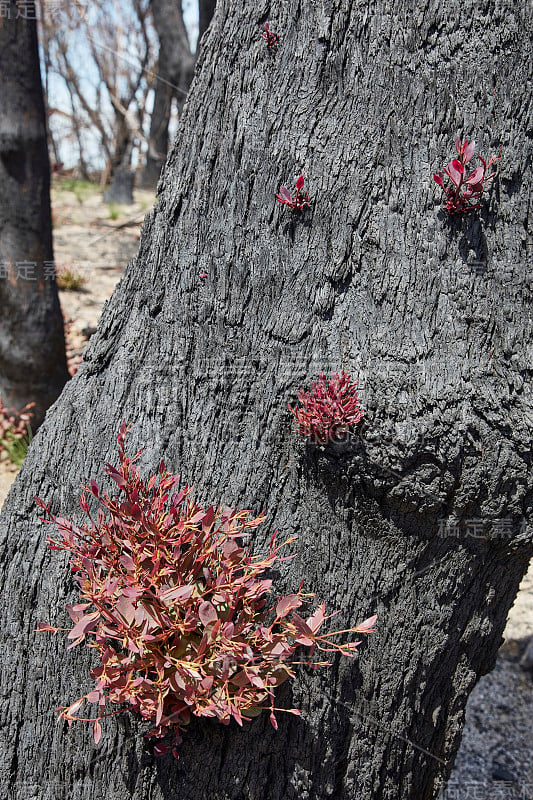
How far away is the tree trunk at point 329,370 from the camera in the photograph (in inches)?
68.9

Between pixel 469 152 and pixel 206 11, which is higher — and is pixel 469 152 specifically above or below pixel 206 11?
below

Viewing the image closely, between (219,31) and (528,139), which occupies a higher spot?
(219,31)

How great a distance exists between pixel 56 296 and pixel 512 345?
3953mm

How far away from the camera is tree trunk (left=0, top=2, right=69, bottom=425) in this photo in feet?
14.5

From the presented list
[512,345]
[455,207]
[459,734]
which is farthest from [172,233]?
[459,734]

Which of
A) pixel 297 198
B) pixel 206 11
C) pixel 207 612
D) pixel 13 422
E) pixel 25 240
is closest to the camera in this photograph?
pixel 207 612

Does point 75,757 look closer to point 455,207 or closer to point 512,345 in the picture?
point 512,345

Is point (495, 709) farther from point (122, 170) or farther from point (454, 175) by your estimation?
point (122, 170)

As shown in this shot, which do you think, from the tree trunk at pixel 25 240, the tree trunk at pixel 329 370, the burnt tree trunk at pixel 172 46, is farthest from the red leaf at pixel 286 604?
the burnt tree trunk at pixel 172 46

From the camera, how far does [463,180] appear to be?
5.56 ft

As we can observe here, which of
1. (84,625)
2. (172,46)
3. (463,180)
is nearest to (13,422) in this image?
(84,625)

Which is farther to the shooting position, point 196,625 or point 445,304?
point 445,304

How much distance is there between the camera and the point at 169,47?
29.7 ft

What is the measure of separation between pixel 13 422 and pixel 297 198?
377cm
